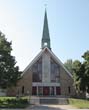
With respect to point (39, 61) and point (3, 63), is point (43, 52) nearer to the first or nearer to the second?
point (39, 61)

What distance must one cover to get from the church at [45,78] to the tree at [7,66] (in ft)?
49.0

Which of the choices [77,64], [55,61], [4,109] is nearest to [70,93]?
[55,61]

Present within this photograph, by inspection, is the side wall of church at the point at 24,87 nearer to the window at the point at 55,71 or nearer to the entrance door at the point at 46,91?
the entrance door at the point at 46,91

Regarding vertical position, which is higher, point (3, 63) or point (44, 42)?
point (44, 42)

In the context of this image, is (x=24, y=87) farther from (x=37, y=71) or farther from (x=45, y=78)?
(x=45, y=78)

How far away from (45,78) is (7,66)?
17.8m

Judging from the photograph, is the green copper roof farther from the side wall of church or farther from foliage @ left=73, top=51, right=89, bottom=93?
foliage @ left=73, top=51, right=89, bottom=93

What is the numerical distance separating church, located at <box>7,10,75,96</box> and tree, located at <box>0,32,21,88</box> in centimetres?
1493

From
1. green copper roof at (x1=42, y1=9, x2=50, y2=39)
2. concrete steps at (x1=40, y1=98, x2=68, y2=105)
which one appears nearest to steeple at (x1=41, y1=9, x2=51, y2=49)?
green copper roof at (x1=42, y1=9, x2=50, y2=39)

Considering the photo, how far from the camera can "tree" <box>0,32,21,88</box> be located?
118 ft

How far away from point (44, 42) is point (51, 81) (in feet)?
31.7

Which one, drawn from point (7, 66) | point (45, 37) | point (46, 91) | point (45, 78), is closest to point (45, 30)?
point (45, 37)

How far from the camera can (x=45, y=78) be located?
175ft

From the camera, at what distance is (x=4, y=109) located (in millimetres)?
27859
